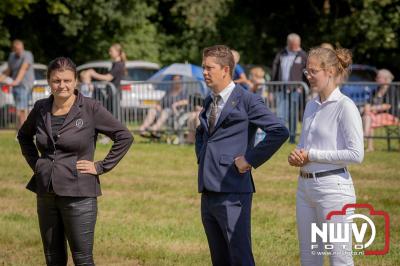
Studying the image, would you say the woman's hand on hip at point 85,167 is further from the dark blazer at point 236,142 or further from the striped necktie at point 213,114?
the striped necktie at point 213,114

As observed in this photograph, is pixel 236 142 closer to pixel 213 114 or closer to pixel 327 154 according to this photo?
pixel 213 114

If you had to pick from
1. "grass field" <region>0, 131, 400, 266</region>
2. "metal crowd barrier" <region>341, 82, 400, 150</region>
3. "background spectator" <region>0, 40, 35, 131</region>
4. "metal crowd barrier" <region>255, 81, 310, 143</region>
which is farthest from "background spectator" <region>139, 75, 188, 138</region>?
"metal crowd barrier" <region>341, 82, 400, 150</region>

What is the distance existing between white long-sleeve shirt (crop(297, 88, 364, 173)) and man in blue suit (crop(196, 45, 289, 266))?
0.27 meters

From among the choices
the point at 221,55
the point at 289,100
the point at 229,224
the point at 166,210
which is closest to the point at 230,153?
the point at 229,224

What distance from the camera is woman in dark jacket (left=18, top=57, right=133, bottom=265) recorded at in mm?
6809

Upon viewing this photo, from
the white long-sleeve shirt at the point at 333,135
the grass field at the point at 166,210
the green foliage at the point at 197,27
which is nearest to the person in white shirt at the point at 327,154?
the white long-sleeve shirt at the point at 333,135

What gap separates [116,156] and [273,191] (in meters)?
6.10

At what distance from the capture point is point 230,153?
22.0 feet

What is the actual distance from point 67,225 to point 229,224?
118 cm

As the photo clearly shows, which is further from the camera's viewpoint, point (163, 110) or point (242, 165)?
point (163, 110)

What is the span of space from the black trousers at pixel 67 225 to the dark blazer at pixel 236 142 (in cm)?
86

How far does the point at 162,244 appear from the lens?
386 inches

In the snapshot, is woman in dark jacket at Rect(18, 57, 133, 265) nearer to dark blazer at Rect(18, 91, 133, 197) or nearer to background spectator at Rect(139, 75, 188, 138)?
dark blazer at Rect(18, 91, 133, 197)

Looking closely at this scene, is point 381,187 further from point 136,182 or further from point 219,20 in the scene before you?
point 219,20
